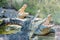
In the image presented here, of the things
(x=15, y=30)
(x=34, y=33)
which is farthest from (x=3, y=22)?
(x=34, y=33)

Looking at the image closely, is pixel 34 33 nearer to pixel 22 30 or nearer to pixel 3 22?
pixel 22 30

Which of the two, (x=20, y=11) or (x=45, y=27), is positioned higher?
(x=20, y=11)

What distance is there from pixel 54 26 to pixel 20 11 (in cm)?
41

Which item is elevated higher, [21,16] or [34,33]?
[21,16]

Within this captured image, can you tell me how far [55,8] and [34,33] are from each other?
0.38 m

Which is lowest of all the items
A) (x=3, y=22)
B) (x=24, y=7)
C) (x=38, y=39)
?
(x=38, y=39)

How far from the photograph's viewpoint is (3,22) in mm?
2322

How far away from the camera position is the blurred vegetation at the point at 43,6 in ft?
7.83

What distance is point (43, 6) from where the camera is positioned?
94.3 inches

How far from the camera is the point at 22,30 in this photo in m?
2.32

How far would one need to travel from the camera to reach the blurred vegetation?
7.83ft

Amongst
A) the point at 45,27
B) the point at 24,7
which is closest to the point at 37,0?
the point at 24,7

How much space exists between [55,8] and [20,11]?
39 centimetres

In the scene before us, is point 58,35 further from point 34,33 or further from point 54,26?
point 34,33
